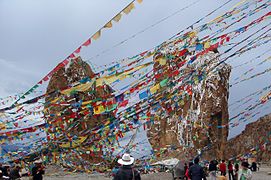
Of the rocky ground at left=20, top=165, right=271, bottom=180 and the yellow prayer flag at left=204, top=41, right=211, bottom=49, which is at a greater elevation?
the yellow prayer flag at left=204, top=41, right=211, bottom=49

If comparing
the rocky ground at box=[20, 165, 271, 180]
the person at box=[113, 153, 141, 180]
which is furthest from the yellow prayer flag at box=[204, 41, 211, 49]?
the rocky ground at box=[20, 165, 271, 180]

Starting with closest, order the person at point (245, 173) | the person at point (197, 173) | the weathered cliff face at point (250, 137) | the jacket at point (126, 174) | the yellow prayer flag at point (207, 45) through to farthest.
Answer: the jacket at point (126, 174) → the yellow prayer flag at point (207, 45) → the person at point (245, 173) → the person at point (197, 173) → the weathered cliff face at point (250, 137)

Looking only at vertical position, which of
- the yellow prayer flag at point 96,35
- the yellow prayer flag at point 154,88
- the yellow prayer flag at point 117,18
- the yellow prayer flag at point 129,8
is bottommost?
the yellow prayer flag at point 154,88

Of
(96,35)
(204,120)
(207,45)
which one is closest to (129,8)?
(96,35)

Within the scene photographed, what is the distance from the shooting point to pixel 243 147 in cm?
5281

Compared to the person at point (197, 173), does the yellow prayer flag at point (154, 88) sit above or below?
above

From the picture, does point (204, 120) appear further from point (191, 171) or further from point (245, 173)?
point (245, 173)

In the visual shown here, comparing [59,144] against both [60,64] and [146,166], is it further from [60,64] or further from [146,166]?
[146,166]

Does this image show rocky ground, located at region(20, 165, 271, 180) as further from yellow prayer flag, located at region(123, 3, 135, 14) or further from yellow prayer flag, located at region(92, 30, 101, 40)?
yellow prayer flag, located at region(123, 3, 135, 14)

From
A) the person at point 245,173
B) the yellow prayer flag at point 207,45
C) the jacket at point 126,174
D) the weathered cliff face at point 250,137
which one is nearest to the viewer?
the jacket at point 126,174

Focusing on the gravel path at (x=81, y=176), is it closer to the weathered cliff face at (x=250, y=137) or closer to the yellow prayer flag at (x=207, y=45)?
the yellow prayer flag at (x=207, y=45)

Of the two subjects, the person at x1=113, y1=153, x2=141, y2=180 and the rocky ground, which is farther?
the rocky ground

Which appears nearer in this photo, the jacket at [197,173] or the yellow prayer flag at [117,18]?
the yellow prayer flag at [117,18]

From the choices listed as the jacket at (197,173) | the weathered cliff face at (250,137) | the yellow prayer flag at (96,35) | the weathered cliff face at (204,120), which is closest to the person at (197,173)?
the jacket at (197,173)
